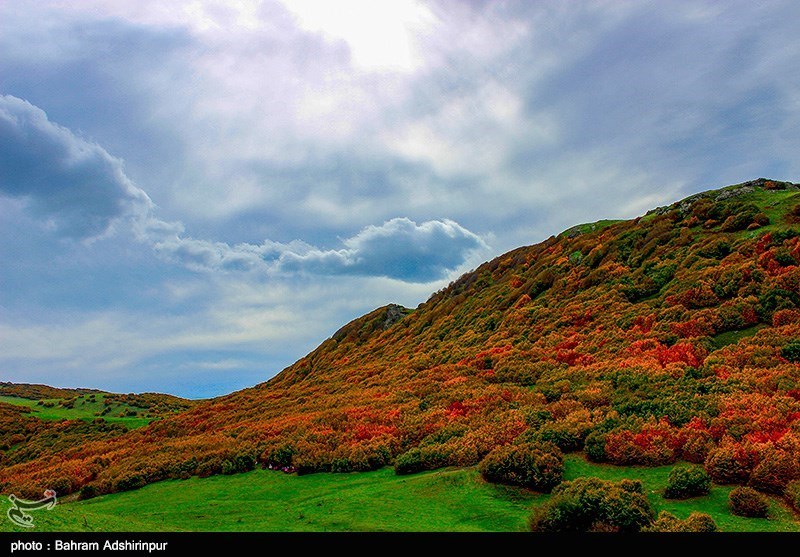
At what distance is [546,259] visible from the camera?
50500 mm

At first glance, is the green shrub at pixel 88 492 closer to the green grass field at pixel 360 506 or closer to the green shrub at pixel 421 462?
the green grass field at pixel 360 506

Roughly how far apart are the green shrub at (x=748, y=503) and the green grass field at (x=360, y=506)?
0.59ft

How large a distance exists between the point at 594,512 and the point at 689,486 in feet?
11.1

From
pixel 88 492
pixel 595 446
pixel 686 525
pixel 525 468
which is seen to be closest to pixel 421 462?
pixel 525 468

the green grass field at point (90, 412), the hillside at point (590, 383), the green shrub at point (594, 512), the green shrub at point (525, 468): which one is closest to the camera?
the green shrub at point (594, 512)

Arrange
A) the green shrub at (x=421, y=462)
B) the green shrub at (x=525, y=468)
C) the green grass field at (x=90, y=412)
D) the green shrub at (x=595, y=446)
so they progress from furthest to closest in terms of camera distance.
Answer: the green grass field at (x=90, y=412) < the green shrub at (x=421, y=462) < the green shrub at (x=595, y=446) < the green shrub at (x=525, y=468)

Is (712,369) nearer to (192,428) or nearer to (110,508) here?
(110,508)

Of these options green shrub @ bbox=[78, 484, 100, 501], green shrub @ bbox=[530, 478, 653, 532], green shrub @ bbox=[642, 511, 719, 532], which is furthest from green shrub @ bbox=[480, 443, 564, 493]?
green shrub @ bbox=[78, 484, 100, 501]

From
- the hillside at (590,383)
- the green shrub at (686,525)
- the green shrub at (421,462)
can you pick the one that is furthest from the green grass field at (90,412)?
the green shrub at (686,525)

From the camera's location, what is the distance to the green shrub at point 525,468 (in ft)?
45.3

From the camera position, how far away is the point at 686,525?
986 cm

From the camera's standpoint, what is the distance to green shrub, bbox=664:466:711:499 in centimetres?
1241

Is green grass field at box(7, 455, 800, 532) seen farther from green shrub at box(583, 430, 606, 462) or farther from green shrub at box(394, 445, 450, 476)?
green shrub at box(394, 445, 450, 476)

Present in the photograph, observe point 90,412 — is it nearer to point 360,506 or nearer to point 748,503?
point 360,506
